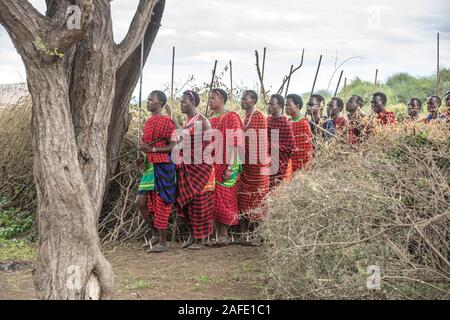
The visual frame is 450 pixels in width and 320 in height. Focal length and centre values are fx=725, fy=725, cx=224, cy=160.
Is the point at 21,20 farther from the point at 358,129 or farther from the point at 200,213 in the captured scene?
the point at 358,129

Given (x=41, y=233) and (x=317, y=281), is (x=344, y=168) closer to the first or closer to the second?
(x=317, y=281)

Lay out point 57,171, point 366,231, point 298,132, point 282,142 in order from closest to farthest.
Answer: point 366,231, point 57,171, point 282,142, point 298,132

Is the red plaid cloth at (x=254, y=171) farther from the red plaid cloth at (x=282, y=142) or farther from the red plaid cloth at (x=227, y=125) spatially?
the red plaid cloth at (x=227, y=125)

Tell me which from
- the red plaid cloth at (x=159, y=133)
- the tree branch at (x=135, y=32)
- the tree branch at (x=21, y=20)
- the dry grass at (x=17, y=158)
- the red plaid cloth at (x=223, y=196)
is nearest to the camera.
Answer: the tree branch at (x=21, y=20)

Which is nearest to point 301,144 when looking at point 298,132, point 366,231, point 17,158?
point 298,132

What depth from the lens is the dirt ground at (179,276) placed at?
691cm

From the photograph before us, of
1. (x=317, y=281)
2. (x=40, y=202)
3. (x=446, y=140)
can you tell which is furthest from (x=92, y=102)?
(x=446, y=140)

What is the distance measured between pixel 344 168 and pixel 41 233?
279 centimetres

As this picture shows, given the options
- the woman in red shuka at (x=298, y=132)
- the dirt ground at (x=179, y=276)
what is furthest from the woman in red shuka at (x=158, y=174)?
the woman in red shuka at (x=298, y=132)

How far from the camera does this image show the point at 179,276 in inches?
303

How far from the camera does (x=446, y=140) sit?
6926 mm

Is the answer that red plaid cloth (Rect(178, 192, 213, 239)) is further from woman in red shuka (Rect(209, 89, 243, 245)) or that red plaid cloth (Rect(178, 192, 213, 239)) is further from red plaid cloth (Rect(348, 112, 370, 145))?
red plaid cloth (Rect(348, 112, 370, 145))

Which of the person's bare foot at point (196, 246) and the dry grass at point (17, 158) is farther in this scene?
the dry grass at point (17, 158)

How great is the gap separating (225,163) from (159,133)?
3.14 ft
